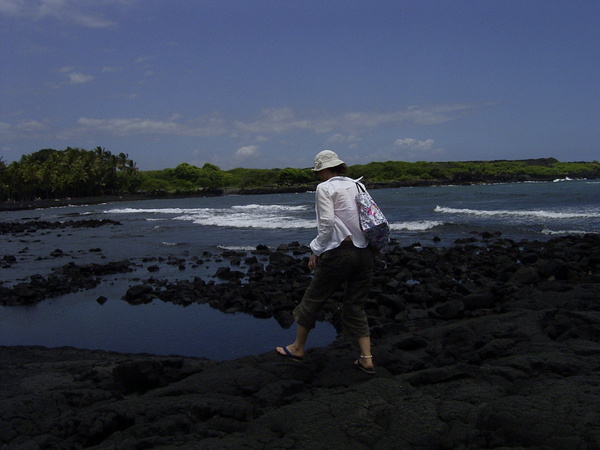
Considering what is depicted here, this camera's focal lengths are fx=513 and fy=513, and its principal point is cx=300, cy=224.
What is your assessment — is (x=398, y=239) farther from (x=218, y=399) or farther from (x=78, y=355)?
(x=218, y=399)

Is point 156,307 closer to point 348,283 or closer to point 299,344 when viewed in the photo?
point 299,344

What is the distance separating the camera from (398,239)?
1959 cm

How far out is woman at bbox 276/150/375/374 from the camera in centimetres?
431

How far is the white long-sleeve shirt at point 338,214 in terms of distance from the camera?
430 cm

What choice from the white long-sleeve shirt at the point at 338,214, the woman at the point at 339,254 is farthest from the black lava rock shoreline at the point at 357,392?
the white long-sleeve shirt at the point at 338,214

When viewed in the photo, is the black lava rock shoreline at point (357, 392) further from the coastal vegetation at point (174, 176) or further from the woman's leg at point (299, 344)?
the coastal vegetation at point (174, 176)

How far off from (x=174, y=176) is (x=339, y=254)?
165 meters

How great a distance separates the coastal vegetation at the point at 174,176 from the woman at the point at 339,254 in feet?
174

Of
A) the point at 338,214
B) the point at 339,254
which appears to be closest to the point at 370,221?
the point at 338,214

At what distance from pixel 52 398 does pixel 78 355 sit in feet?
7.98

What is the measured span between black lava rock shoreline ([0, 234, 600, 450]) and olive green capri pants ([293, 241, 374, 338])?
1.36 ft

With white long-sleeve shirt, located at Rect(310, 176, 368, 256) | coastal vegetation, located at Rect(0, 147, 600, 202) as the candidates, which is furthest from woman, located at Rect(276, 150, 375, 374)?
coastal vegetation, located at Rect(0, 147, 600, 202)

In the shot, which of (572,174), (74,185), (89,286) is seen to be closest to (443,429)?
(89,286)

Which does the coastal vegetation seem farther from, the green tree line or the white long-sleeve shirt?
the white long-sleeve shirt
